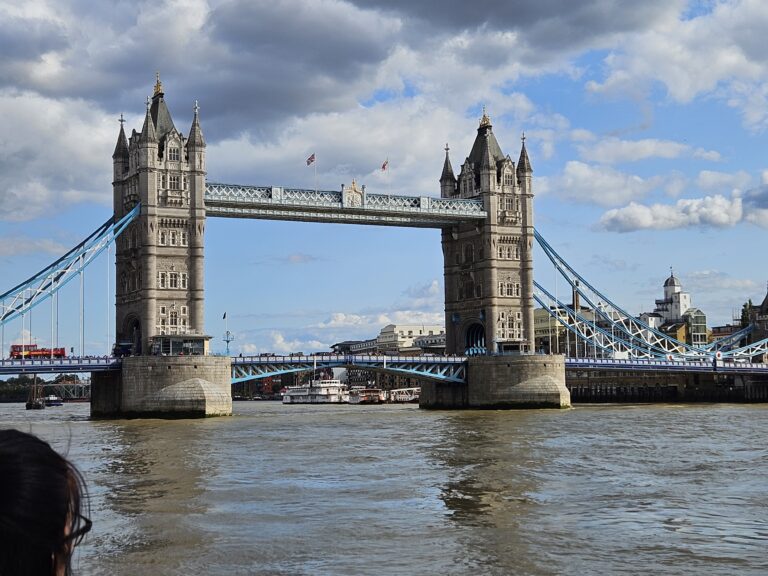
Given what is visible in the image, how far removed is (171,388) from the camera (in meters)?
67.2

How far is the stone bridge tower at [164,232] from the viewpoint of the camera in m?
72.3

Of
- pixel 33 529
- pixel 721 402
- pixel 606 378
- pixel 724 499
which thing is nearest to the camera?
pixel 33 529

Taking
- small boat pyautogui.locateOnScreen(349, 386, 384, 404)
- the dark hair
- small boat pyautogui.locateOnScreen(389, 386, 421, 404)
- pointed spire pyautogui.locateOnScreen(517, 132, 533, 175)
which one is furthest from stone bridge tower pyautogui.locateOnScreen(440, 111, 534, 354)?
the dark hair

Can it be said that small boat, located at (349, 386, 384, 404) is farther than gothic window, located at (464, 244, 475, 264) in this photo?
Yes

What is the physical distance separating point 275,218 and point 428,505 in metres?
56.7

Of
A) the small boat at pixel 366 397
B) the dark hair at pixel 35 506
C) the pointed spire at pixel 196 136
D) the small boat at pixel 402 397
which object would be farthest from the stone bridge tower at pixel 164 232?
the dark hair at pixel 35 506

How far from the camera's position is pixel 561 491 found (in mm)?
25266

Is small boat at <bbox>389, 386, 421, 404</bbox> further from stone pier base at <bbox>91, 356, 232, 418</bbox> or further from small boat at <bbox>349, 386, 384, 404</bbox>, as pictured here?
stone pier base at <bbox>91, 356, 232, 418</bbox>

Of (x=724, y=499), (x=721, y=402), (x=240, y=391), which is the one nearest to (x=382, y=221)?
(x=721, y=402)

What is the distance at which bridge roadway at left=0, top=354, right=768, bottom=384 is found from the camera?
6612 cm

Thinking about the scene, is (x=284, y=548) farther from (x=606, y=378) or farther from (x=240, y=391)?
(x=240, y=391)

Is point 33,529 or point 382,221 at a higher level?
point 382,221

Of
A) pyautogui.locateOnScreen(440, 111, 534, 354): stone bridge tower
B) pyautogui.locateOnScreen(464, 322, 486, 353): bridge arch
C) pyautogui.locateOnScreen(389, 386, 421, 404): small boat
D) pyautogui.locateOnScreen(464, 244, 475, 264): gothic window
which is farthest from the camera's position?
pyautogui.locateOnScreen(389, 386, 421, 404): small boat

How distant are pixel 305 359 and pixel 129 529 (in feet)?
188
